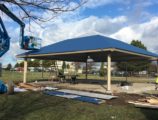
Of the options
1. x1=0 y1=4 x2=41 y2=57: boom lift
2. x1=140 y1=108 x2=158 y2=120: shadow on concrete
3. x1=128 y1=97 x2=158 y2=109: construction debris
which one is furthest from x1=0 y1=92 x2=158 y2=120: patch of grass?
Result: x1=0 y1=4 x2=41 y2=57: boom lift

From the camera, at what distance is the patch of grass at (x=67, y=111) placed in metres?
12.5

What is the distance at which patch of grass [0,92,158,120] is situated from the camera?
12.5m

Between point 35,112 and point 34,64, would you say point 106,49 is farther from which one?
point 34,64

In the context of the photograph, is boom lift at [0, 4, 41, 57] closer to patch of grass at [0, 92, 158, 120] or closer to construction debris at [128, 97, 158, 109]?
patch of grass at [0, 92, 158, 120]

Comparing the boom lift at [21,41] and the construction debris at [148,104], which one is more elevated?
the boom lift at [21,41]

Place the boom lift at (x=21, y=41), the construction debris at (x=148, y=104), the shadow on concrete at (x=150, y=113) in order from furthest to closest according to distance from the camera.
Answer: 1. the boom lift at (x=21, y=41)
2. the construction debris at (x=148, y=104)
3. the shadow on concrete at (x=150, y=113)

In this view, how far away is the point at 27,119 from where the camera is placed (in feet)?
39.5

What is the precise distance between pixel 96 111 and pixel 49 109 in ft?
6.94

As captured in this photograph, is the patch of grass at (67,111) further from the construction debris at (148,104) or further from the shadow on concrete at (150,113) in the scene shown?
the construction debris at (148,104)

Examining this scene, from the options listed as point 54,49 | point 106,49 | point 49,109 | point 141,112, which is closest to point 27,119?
point 49,109

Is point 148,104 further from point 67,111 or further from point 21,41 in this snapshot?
point 21,41

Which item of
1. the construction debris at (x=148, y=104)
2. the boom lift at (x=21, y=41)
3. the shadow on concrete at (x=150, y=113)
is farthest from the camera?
the boom lift at (x=21, y=41)

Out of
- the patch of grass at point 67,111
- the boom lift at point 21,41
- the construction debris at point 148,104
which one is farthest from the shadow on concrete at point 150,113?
the boom lift at point 21,41

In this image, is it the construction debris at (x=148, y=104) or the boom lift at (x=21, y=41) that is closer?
the construction debris at (x=148, y=104)
